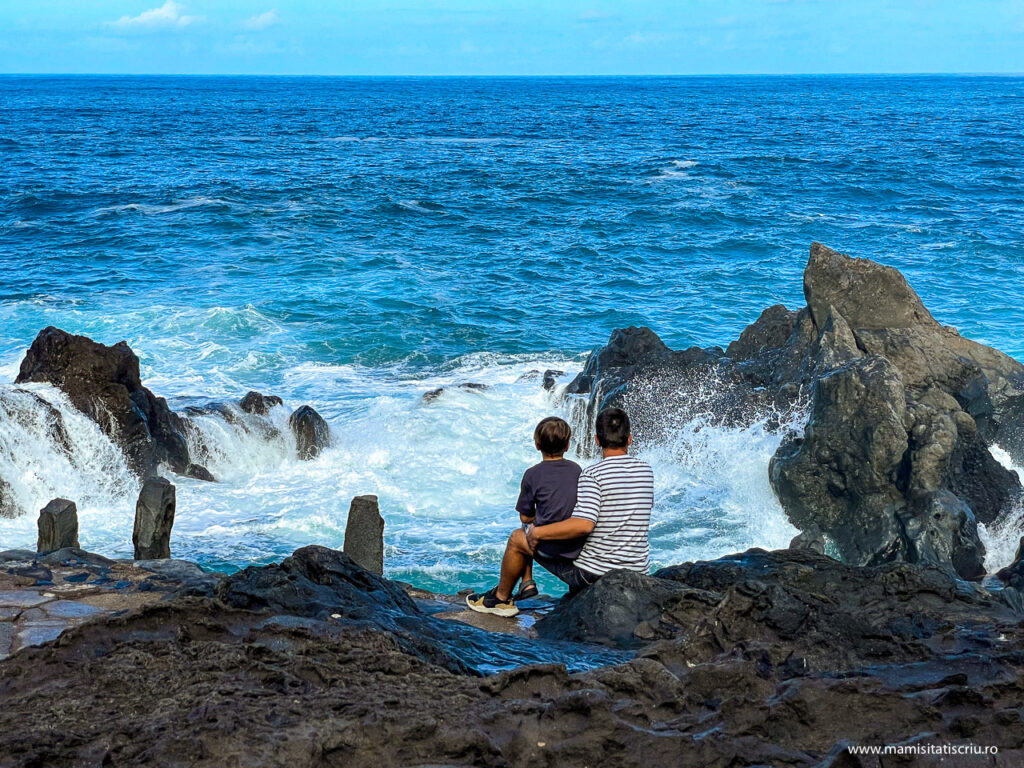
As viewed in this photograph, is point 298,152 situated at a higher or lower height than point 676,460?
higher

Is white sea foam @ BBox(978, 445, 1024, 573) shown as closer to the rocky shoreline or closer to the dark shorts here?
the rocky shoreline

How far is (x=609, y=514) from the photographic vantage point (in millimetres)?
5609

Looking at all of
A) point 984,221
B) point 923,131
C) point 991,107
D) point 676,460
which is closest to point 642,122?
point 923,131

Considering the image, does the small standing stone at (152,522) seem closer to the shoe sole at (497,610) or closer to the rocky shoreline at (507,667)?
the rocky shoreline at (507,667)

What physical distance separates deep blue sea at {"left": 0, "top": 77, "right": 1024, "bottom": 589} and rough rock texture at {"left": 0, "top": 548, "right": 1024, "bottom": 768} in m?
5.17

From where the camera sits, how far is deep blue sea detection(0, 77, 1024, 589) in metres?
11.0

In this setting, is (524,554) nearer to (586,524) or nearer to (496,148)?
(586,524)

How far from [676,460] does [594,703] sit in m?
9.28

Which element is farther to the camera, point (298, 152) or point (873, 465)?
point (298, 152)

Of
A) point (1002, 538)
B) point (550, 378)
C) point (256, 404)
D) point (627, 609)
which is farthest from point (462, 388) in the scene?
point (627, 609)

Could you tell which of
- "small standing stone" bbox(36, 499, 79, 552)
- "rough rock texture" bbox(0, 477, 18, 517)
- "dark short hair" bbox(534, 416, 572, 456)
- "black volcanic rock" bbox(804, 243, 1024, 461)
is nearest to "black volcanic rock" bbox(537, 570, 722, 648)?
"dark short hair" bbox(534, 416, 572, 456)

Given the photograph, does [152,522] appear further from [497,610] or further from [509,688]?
[509,688]

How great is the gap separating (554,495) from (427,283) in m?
17.6

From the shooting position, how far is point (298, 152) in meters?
47.4
